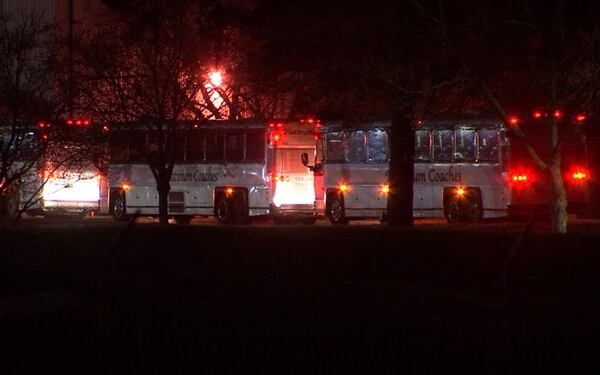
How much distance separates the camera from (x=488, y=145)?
33.0 metres

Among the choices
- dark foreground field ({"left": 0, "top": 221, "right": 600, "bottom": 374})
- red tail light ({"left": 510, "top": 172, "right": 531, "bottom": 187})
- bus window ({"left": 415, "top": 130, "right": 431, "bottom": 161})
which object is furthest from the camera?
bus window ({"left": 415, "top": 130, "right": 431, "bottom": 161})

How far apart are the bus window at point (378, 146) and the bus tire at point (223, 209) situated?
498 centimetres

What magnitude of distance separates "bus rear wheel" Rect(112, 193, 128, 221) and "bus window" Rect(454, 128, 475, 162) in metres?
11.7

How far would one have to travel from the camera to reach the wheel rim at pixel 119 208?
122ft

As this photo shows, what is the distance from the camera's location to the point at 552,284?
15664 millimetres

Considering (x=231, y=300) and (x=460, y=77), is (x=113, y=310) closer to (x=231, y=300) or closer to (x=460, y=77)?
(x=231, y=300)

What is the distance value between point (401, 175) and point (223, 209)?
389 inches

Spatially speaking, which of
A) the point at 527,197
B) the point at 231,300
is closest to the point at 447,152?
the point at 527,197

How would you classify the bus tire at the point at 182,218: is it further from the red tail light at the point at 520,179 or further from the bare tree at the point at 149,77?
the red tail light at the point at 520,179

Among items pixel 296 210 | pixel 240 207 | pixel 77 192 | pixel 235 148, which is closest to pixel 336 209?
pixel 296 210

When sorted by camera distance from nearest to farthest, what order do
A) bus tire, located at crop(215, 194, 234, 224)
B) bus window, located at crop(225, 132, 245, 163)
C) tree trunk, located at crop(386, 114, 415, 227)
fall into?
1. tree trunk, located at crop(386, 114, 415, 227)
2. bus tire, located at crop(215, 194, 234, 224)
3. bus window, located at crop(225, 132, 245, 163)

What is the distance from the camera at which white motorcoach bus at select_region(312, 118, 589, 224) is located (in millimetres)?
32406

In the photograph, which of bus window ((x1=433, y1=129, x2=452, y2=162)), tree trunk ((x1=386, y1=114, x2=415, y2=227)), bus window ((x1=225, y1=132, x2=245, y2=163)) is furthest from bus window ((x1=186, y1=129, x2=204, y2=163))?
tree trunk ((x1=386, y1=114, x2=415, y2=227))

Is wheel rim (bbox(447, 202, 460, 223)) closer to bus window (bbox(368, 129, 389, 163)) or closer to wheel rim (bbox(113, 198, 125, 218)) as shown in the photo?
bus window (bbox(368, 129, 389, 163))
